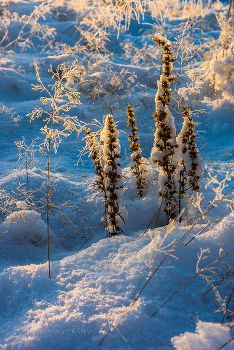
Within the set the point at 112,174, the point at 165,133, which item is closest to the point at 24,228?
the point at 112,174

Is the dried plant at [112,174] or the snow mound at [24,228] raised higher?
the dried plant at [112,174]

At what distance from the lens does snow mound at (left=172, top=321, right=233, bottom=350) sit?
0.92m

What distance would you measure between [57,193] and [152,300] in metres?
1.76

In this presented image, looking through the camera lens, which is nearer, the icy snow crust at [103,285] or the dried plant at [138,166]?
the icy snow crust at [103,285]

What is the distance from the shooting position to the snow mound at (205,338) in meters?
0.92

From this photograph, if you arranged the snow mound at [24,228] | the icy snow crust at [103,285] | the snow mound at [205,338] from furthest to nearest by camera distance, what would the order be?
the snow mound at [24,228] → the icy snow crust at [103,285] → the snow mound at [205,338]

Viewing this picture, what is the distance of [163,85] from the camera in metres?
1.85

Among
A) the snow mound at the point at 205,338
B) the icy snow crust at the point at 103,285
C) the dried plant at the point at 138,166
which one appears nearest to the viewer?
the snow mound at the point at 205,338

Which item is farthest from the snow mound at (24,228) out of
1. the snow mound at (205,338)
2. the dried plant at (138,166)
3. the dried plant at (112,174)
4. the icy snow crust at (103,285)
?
the snow mound at (205,338)

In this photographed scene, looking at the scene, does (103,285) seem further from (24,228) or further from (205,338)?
(24,228)

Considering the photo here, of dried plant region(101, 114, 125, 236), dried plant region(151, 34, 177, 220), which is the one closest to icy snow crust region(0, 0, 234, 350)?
dried plant region(101, 114, 125, 236)

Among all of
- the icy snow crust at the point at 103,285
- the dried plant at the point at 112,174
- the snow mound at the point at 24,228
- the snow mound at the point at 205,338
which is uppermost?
the dried plant at the point at 112,174

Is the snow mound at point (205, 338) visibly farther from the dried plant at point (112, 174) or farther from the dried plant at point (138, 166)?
the dried plant at point (138, 166)

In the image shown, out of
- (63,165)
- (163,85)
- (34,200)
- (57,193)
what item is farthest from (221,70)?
(34,200)
